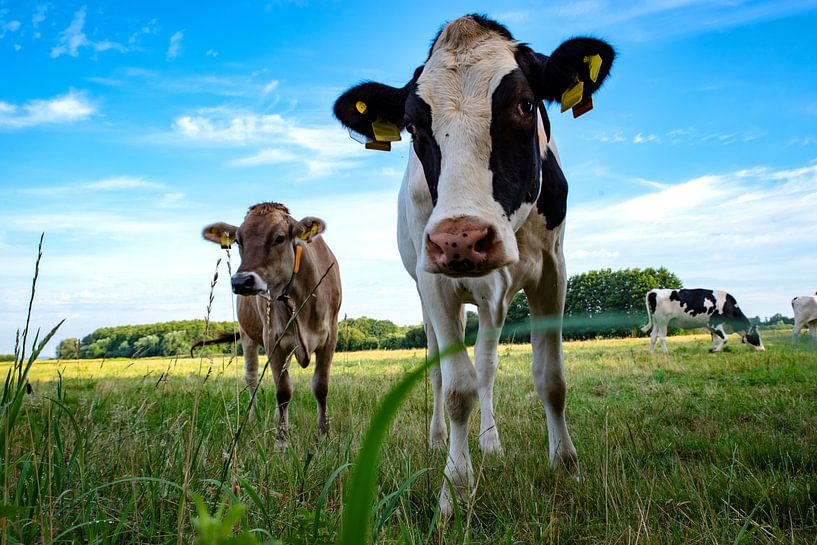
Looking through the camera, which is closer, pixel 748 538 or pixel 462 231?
pixel 748 538

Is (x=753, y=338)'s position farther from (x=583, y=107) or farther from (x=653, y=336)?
(x=583, y=107)

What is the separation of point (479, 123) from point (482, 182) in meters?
0.38

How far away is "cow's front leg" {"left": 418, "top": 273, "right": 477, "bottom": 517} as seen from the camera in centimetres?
309

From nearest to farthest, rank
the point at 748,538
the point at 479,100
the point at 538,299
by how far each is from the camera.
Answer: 1. the point at 748,538
2. the point at 479,100
3. the point at 538,299

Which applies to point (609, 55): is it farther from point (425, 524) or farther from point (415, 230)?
point (425, 524)

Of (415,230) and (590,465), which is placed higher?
(415,230)

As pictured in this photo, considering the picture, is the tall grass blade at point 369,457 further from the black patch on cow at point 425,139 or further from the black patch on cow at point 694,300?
the black patch on cow at point 694,300

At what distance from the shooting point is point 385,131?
414cm

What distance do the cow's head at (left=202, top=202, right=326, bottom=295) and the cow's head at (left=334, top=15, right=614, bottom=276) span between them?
9.56 ft

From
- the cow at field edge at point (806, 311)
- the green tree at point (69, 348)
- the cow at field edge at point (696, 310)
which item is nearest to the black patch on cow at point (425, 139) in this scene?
the green tree at point (69, 348)

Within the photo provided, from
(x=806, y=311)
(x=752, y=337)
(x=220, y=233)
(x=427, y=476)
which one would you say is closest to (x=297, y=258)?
(x=220, y=233)

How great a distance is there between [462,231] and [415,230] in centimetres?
148

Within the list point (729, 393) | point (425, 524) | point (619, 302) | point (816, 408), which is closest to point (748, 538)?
point (425, 524)

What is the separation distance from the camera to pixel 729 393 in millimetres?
7012
